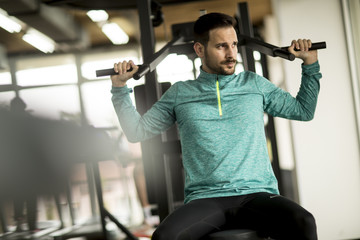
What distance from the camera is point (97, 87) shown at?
6.98 m

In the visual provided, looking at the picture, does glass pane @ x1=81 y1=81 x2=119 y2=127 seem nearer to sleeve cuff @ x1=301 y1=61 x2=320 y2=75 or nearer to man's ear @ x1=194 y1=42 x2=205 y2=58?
man's ear @ x1=194 y1=42 x2=205 y2=58

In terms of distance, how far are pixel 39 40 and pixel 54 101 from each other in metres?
1.02

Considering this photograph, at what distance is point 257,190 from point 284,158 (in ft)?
19.5

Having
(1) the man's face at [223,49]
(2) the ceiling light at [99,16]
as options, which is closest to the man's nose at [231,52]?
(1) the man's face at [223,49]

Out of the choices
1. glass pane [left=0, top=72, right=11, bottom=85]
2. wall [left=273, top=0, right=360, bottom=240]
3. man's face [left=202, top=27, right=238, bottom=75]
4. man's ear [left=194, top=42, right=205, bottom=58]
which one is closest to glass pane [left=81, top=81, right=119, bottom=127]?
glass pane [left=0, top=72, right=11, bottom=85]

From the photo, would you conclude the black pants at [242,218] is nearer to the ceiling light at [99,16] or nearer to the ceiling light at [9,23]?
the ceiling light at [9,23]

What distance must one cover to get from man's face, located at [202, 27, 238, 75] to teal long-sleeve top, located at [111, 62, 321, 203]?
0.07 metres

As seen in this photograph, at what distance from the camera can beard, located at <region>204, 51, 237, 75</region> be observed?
1681 millimetres

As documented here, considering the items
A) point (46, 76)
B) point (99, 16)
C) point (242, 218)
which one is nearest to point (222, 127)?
point (242, 218)

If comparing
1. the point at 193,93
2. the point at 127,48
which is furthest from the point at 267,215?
the point at 127,48

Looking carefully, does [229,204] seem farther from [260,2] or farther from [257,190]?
[260,2]

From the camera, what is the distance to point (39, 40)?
21.9 ft

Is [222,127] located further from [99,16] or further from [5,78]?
[5,78]

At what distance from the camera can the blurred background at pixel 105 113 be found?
3.29m
